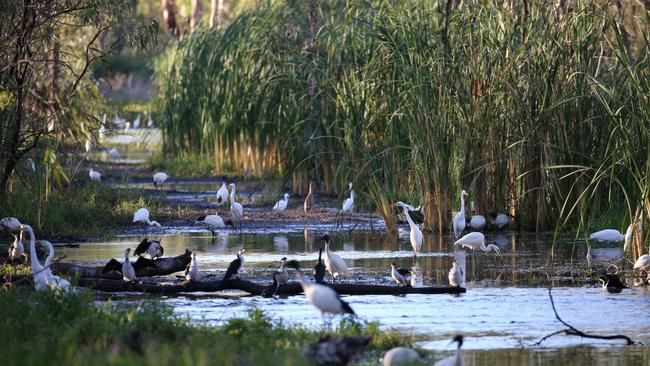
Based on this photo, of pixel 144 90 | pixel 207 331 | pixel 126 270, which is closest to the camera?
pixel 207 331

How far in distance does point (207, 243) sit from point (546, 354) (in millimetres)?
8932

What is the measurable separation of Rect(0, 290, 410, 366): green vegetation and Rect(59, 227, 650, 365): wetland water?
1.00 meters

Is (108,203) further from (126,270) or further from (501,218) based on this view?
(126,270)

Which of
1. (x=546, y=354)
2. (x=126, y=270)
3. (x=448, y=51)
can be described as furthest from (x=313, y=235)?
(x=546, y=354)

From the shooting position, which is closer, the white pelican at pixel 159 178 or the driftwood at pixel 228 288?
the driftwood at pixel 228 288

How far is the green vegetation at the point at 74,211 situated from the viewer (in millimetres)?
17344

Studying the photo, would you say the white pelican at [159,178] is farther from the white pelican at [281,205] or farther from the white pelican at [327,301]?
the white pelican at [327,301]

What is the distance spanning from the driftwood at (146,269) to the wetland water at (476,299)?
0.72 meters

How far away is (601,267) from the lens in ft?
48.5

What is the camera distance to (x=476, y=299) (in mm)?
12430

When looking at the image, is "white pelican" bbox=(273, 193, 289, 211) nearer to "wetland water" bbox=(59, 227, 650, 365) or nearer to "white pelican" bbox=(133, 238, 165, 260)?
"wetland water" bbox=(59, 227, 650, 365)

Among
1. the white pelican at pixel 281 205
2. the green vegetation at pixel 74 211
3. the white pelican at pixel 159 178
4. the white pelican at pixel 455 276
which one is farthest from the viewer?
the white pelican at pixel 159 178

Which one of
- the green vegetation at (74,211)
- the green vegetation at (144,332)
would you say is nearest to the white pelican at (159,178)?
the green vegetation at (74,211)

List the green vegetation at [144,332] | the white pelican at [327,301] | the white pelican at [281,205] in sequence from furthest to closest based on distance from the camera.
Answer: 1. the white pelican at [281,205]
2. the white pelican at [327,301]
3. the green vegetation at [144,332]
